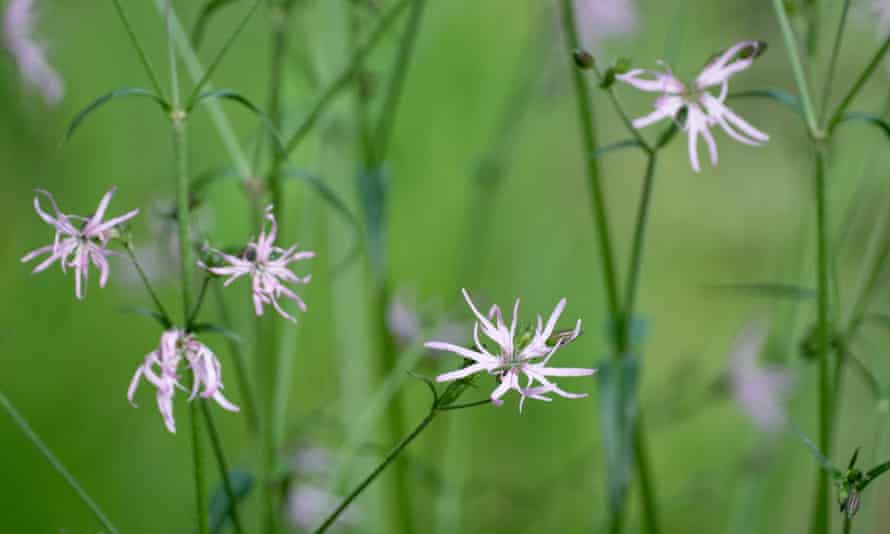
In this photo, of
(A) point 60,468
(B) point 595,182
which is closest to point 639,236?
(B) point 595,182

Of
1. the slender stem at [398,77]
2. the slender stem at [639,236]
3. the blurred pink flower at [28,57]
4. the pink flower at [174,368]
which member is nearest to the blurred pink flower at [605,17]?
the slender stem at [398,77]

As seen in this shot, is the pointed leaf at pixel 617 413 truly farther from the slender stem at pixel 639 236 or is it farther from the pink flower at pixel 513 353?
the pink flower at pixel 513 353

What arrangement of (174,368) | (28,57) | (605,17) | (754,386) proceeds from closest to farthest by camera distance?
(174,368), (28,57), (754,386), (605,17)

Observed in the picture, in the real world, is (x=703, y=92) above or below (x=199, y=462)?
above

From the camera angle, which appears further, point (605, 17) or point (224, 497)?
point (605, 17)

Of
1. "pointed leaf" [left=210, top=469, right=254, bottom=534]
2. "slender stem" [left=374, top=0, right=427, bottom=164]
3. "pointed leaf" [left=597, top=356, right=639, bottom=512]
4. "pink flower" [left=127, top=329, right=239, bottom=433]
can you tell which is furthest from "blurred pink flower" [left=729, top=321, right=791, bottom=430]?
"pink flower" [left=127, top=329, right=239, bottom=433]

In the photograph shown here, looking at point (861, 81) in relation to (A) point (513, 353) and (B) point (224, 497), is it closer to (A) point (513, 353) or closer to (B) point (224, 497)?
(A) point (513, 353)
